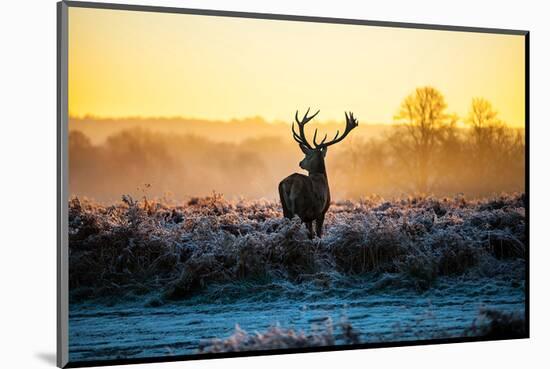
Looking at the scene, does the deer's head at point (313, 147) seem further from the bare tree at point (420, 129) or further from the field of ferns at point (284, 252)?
the bare tree at point (420, 129)

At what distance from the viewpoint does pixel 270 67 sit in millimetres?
9648

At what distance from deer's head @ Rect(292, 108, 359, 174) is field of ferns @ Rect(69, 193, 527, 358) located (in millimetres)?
418

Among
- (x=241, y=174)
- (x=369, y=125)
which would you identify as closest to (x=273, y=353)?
(x=241, y=174)

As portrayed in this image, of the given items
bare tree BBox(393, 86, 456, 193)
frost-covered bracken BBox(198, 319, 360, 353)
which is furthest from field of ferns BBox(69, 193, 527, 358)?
bare tree BBox(393, 86, 456, 193)

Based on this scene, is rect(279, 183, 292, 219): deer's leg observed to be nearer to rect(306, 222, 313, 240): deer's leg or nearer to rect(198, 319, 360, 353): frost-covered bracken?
rect(306, 222, 313, 240): deer's leg

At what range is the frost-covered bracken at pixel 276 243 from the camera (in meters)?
8.98

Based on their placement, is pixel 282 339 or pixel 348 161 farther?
pixel 348 161

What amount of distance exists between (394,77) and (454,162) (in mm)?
1006

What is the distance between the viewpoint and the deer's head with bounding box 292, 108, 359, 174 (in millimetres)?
9680

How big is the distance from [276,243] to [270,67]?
5.13 ft

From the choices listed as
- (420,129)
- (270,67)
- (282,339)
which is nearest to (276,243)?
(282,339)

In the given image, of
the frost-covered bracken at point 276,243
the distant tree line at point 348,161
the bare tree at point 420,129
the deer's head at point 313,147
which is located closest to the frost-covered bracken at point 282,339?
the frost-covered bracken at point 276,243

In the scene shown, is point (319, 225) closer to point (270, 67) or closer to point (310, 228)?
point (310, 228)

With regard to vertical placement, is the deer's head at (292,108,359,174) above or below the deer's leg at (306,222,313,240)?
above
